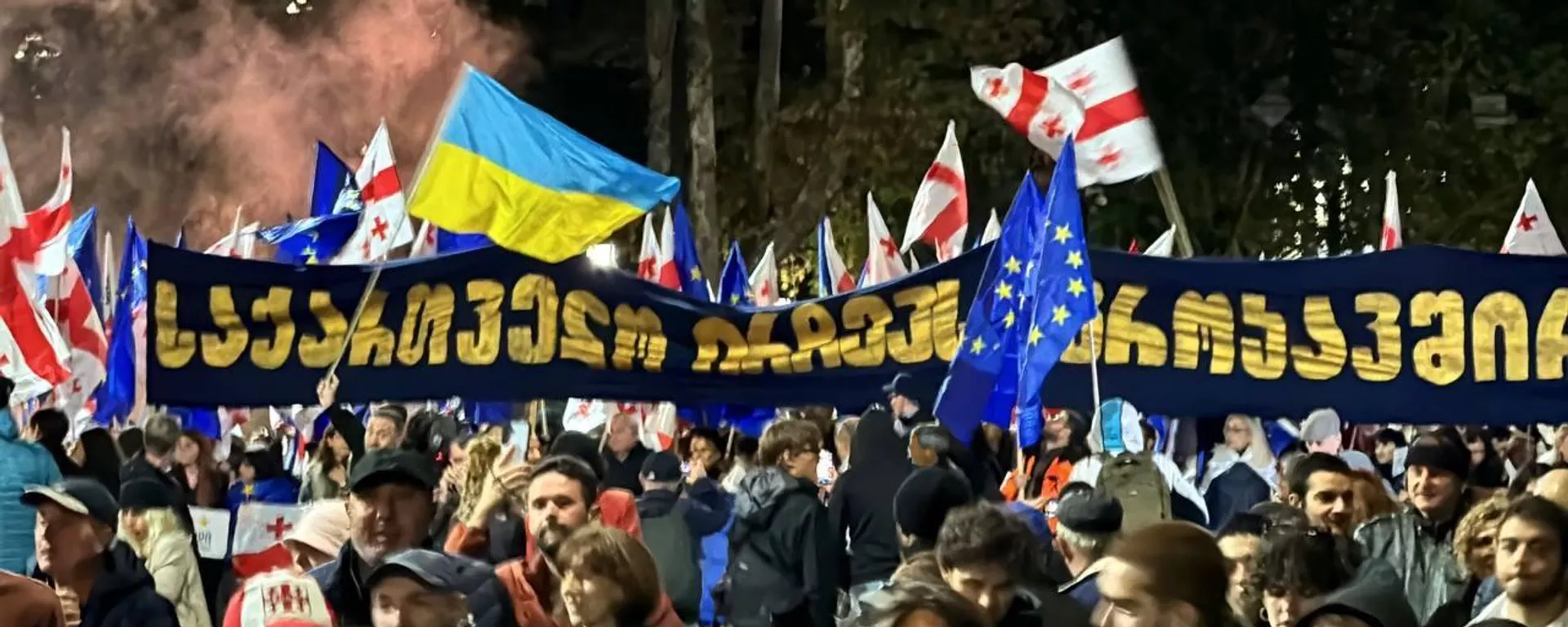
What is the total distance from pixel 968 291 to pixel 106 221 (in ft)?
90.9

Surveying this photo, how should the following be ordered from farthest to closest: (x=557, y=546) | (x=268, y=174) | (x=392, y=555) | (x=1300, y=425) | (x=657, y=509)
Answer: (x=268, y=174), (x=1300, y=425), (x=657, y=509), (x=557, y=546), (x=392, y=555)

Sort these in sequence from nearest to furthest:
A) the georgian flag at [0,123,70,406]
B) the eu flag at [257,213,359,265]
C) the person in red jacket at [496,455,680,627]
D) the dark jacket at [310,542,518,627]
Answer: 1. the dark jacket at [310,542,518,627]
2. the person in red jacket at [496,455,680,627]
3. the georgian flag at [0,123,70,406]
4. the eu flag at [257,213,359,265]

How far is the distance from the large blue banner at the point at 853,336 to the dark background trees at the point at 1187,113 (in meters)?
18.3

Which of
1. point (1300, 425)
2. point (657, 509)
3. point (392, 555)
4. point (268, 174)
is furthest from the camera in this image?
point (268, 174)

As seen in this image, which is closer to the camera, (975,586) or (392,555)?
(392,555)

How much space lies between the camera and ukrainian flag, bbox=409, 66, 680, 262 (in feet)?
32.3

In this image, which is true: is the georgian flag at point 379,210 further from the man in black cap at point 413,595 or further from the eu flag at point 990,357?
the man in black cap at point 413,595

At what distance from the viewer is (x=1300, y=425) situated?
14.0m

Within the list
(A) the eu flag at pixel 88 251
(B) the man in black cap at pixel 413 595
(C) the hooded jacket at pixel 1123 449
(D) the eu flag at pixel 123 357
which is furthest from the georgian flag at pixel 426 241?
(B) the man in black cap at pixel 413 595

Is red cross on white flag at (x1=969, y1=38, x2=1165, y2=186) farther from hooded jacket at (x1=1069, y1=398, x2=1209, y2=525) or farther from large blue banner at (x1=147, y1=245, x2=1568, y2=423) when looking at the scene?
large blue banner at (x1=147, y1=245, x2=1568, y2=423)

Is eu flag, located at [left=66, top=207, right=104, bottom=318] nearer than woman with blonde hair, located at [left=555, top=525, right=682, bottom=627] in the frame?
No

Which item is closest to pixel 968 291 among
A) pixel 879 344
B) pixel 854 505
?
pixel 879 344

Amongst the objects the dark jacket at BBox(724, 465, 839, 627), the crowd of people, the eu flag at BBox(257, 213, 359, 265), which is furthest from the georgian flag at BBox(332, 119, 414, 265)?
the dark jacket at BBox(724, 465, 839, 627)

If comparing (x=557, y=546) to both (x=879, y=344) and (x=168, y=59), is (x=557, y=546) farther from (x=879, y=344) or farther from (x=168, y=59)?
(x=168, y=59)
